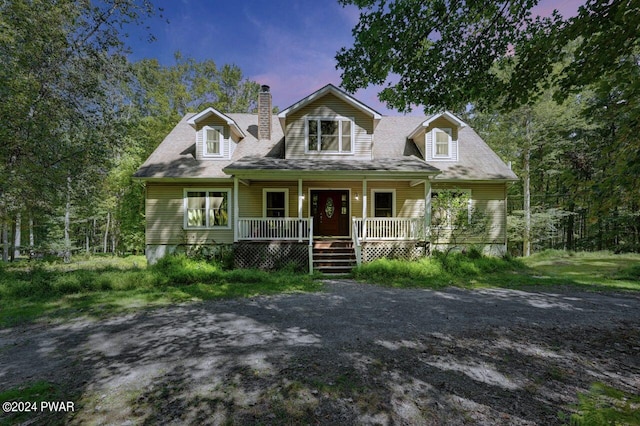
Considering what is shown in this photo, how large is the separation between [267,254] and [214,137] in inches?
251

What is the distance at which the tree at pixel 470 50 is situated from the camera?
376 centimetres

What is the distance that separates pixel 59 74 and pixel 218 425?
468 inches

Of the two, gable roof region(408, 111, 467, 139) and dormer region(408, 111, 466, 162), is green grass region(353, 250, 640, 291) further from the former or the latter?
→ gable roof region(408, 111, 467, 139)

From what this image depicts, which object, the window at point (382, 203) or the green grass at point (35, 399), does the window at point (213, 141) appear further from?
the green grass at point (35, 399)

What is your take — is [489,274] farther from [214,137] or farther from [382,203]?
[214,137]

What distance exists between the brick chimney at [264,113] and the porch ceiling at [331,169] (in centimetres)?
Result: 328

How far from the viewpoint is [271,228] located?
11148mm

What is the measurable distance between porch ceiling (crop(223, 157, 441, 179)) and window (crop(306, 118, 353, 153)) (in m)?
1.27

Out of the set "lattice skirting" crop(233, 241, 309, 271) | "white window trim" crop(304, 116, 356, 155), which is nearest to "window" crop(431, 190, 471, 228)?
"white window trim" crop(304, 116, 356, 155)

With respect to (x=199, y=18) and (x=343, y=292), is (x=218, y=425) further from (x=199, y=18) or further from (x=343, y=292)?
(x=199, y=18)

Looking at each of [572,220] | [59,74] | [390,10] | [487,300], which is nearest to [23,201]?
[59,74]

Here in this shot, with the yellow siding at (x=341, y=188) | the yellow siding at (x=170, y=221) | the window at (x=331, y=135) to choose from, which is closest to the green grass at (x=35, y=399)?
the yellow siding at (x=170, y=221)

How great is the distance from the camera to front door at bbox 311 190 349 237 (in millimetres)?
13234

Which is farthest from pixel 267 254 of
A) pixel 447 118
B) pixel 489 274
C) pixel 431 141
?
pixel 447 118
